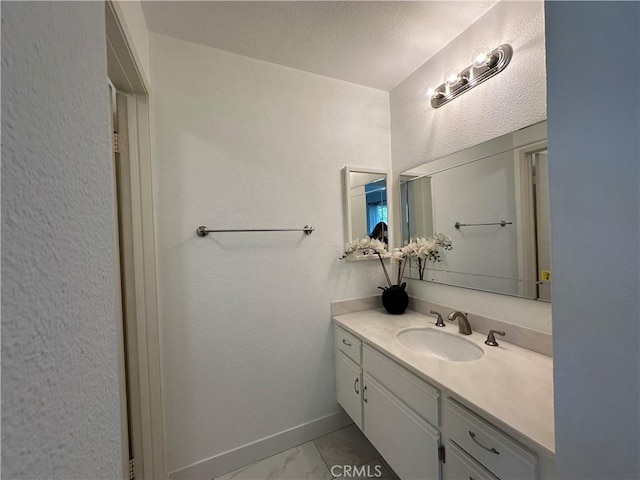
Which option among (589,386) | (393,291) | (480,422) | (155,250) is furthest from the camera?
(393,291)

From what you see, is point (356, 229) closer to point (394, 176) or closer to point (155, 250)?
point (394, 176)

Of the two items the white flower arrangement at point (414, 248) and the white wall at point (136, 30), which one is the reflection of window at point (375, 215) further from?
the white wall at point (136, 30)

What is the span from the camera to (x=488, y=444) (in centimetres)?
78

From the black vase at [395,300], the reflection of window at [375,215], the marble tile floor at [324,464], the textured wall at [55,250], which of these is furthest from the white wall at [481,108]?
the textured wall at [55,250]

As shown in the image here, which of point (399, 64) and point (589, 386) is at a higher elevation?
point (399, 64)

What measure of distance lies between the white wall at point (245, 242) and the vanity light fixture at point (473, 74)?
52 centimetres

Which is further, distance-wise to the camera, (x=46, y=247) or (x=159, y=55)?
(x=159, y=55)

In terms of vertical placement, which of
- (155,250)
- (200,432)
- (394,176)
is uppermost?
(394,176)

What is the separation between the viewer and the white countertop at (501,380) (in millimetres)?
715

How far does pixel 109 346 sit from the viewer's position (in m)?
Result: 0.45

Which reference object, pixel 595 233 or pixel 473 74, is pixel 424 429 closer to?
pixel 595 233

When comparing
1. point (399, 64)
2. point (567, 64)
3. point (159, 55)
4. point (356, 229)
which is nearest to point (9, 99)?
point (567, 64)

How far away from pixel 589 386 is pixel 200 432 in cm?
171

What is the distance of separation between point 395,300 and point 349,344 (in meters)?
0.42
